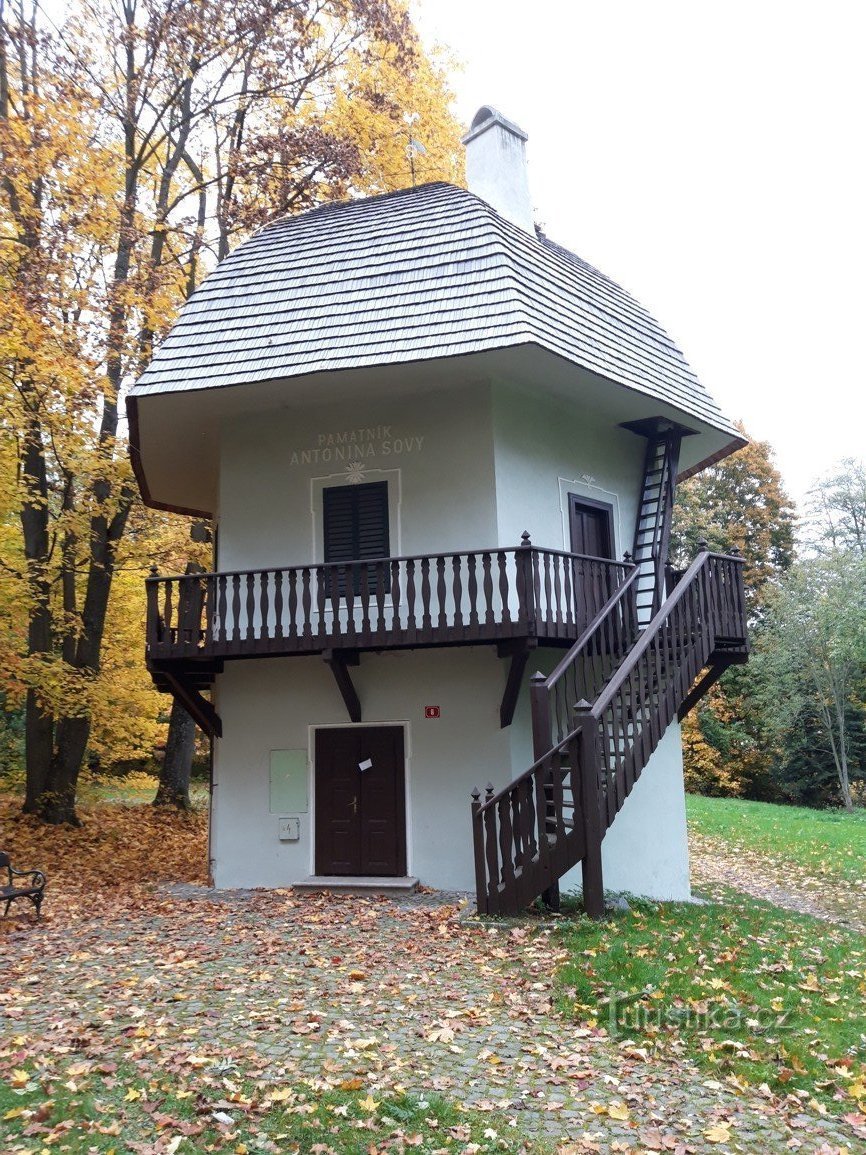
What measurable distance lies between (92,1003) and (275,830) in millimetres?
6351

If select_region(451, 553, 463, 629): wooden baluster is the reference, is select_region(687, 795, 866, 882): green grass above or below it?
below

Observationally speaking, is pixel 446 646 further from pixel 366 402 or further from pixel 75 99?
pixel 75 99

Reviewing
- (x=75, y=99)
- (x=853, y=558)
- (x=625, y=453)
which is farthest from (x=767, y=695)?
(x=75, y=99)

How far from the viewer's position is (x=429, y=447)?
1366cm

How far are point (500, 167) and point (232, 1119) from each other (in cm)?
1601

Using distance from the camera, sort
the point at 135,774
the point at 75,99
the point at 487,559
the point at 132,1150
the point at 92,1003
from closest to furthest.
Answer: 1. the point at 132,1150
2. the point at 92,1003
3. the point at 487,559
4. the point at 75,99
5. the point at 135,774

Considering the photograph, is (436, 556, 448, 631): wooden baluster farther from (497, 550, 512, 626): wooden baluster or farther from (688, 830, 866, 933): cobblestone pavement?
(688, 830, 866, 933): cobblestone pavement

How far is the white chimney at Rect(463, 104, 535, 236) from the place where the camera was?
17.3m

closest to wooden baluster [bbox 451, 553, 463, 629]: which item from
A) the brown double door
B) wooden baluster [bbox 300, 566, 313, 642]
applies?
wooden baluster [bbox 300, 566, 313, 642]

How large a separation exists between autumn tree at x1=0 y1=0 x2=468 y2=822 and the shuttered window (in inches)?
226

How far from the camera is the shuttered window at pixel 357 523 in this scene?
13.8 meters

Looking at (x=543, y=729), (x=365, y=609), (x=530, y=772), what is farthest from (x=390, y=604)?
(x=530, y=772)

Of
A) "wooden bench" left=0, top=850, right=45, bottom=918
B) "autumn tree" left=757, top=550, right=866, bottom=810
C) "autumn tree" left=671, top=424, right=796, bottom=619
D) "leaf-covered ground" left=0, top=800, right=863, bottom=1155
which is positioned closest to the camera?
"leaf-covered ground" left=0, top=800, right=863, bottom=1155

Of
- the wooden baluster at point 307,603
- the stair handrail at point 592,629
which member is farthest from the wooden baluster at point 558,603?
the wooden baluster at point 307,603
